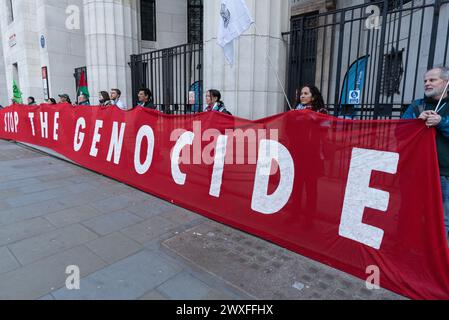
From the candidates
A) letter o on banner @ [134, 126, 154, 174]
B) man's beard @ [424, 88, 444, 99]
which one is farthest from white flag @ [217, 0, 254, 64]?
man's beard @ [424, 88, 444, 99]

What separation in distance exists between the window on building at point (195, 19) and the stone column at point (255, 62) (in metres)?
7.63

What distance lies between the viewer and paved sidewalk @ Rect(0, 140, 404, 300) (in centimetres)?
270

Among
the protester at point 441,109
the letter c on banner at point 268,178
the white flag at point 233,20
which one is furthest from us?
the white flag at point 233,20

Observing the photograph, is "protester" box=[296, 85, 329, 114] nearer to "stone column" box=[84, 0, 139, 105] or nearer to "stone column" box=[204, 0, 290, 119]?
"stone column" box=[204, 0, 290, 119]

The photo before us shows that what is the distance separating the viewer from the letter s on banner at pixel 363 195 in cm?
284

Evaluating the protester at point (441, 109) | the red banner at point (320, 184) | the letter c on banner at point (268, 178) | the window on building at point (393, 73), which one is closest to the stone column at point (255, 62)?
the red banner at point (320, 184)

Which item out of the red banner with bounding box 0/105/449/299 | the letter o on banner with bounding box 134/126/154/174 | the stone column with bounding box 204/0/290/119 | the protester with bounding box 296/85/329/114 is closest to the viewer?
the red banner with bounding box 0/105/449/299

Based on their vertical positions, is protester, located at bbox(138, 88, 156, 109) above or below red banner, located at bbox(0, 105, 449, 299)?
above

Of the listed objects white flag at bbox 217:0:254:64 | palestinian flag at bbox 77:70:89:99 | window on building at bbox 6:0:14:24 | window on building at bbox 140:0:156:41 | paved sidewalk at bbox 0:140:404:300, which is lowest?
paved sidewalk at bbox 0:140:404:300

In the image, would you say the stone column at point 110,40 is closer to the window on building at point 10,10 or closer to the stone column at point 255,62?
the stone column at point 255,62

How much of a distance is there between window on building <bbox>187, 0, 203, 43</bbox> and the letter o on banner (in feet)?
30.0

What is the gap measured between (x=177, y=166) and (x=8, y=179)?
4093 millimetres
